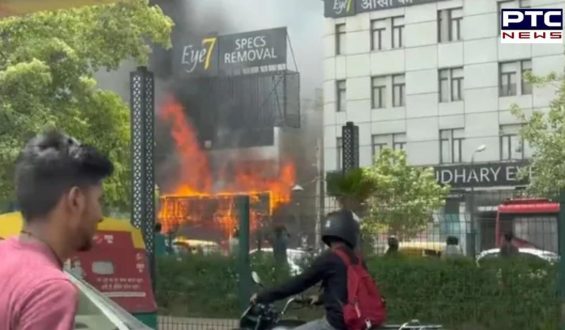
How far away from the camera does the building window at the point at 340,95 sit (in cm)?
5475

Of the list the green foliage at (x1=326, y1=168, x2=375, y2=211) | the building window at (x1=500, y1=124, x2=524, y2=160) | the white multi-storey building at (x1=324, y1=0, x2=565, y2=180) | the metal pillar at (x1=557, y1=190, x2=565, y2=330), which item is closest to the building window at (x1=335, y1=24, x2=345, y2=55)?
the white multi-storey building at (x1=324, y1=0, x2=565, y2=180)

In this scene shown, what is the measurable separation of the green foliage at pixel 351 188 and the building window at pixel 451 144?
125ft

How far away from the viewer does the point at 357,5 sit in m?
54.8

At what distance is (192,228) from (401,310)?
146 inches

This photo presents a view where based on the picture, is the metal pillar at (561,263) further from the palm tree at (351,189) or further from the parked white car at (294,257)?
the parked white car at (294,257)

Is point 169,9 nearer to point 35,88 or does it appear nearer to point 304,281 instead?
point 35,88

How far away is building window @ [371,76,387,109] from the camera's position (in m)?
53.7

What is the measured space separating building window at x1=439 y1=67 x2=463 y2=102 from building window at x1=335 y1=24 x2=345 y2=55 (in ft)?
19.7

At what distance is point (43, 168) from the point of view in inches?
112

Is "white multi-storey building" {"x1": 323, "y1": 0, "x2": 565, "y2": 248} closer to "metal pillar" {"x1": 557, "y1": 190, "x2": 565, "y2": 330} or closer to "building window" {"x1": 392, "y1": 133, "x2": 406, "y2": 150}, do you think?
"building window" {"x1": 392, "y1": 133, "x2": 406, "y2": 150}

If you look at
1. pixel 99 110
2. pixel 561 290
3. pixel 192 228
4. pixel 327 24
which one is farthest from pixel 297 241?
pixel 327 24

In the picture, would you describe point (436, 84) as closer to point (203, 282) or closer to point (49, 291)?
point (203, 282)

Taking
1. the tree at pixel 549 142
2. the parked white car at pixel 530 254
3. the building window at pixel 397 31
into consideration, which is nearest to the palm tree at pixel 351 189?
the parked white car at pixel 530 254

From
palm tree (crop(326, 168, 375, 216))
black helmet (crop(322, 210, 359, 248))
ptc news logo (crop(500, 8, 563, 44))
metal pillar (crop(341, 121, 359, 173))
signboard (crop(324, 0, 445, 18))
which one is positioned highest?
signboard (crop(324, 0, 445, 18))
